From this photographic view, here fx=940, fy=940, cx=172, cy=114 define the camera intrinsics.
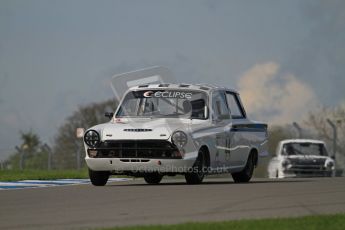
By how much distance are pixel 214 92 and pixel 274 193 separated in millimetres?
4709

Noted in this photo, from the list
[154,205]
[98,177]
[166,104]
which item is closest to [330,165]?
[166,104]

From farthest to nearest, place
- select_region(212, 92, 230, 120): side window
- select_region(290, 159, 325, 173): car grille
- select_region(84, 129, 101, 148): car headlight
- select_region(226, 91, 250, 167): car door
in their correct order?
1. select_region(290, 159, 325, 173): car grille
2. select_region(226, 91, 250, 167): car door
3. select_region(212, 92, 230, 120): side window
4. select_region(84, 129, 101, 148): car headlight

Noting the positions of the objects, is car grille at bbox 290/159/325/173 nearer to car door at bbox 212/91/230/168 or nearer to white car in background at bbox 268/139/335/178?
white car in background at bbox 268/139/335/178

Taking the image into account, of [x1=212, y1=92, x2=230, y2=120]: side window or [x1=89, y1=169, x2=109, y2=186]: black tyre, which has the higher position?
[x1=212, y1=92, x2=230, y2=120]: side window

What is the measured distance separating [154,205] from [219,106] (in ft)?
22.2

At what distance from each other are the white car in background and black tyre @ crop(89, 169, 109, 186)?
43.0ft

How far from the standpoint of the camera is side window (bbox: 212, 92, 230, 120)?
717 inches

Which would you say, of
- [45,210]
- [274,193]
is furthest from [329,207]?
[45,210]

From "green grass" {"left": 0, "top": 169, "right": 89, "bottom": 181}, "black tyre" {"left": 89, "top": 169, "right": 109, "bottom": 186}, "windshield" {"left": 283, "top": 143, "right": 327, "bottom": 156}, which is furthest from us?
"windshield" {"left": 283, "top": 143, "right": 327, "bottom": 156}

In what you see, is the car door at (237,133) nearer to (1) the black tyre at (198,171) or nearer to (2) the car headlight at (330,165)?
(1) the black tyre at (198,171)

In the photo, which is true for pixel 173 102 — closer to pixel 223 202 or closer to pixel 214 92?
pixel 214 92

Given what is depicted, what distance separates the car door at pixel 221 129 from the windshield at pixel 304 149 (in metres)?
11.9

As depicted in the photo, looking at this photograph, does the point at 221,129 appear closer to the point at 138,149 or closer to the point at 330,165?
the point at 138,149

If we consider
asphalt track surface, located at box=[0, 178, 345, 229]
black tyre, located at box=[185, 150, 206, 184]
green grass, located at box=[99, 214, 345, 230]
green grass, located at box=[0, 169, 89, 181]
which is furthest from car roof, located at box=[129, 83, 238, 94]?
green grass, located at box=[99, 214, 345, 230]
